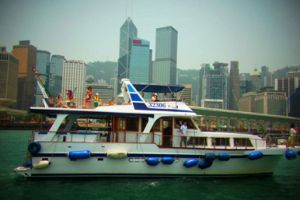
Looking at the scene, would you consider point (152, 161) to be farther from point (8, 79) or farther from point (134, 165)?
point (8, 79)

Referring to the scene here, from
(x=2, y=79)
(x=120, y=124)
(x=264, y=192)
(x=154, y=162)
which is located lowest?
(x=264, y=192)

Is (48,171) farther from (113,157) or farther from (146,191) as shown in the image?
(146,191)

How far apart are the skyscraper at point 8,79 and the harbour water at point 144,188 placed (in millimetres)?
97876

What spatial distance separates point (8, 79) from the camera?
101 meters

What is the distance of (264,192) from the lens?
10.1m

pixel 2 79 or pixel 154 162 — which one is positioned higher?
pixel 2 79

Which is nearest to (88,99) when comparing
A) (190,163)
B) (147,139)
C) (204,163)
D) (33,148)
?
(33,148)

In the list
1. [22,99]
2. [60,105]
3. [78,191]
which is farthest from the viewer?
[22,99]

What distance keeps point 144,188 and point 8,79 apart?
107 m

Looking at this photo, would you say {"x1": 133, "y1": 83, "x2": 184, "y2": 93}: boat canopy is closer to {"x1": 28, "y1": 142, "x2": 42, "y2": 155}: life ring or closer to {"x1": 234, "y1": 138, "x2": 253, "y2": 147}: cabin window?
{"x1": 234, "y1": 138, "x2": 253, "y2": 147}: cabin window

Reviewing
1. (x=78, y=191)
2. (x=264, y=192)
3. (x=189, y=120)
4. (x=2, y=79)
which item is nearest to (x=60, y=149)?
(x=78, y=191)

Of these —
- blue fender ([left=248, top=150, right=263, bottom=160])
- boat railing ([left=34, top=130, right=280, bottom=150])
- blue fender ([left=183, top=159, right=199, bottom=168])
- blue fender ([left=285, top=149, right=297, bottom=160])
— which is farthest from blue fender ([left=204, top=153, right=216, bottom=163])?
blue fender ([left=285, top=149, right=297, bottom=160])

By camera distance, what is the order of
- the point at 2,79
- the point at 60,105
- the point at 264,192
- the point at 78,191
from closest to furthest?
the point at 78,191, the point at 264,192, the point at 60,105, the point at 2,79

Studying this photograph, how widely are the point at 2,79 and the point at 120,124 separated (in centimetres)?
10447
